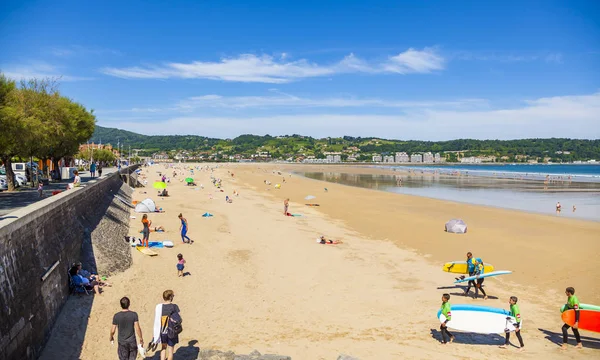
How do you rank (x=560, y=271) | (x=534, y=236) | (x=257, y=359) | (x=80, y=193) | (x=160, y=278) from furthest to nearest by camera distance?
(x=534, y=236), (x=80, y=193), (x=560, y=271), (x=160, y=278), (x=257, y=359)

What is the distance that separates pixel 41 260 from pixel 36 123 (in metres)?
15.7

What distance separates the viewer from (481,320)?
31.6ft

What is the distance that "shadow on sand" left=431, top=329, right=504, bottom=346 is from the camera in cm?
975

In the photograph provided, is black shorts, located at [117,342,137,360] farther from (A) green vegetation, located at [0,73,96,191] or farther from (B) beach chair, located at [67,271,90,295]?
(A) green vegetation, located at [0,73,96,191]

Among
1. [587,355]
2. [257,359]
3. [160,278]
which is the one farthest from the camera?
[160,278]

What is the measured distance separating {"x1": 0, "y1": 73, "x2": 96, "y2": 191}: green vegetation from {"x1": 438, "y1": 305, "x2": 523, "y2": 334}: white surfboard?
18.7m

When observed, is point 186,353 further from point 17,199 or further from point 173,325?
point 17,199

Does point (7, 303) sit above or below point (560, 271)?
above

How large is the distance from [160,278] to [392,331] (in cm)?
776

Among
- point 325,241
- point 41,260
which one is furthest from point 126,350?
point 325,241

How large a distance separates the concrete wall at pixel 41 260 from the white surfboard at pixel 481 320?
849cm

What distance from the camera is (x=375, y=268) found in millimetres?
15727

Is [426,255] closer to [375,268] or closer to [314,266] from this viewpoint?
[375,268]

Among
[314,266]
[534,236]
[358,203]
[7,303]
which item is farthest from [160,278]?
[358,203]
